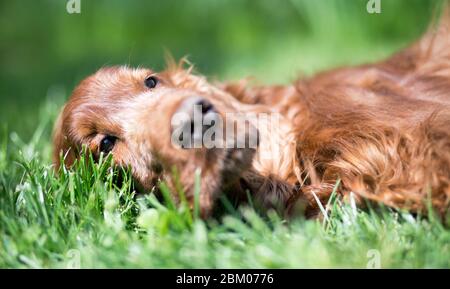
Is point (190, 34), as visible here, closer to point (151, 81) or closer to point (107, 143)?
point (151, 81)

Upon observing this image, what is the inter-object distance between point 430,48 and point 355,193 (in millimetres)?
1389

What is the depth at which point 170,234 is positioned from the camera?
2.44 m

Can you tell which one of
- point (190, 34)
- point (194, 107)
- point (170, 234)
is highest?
point (194, 107)

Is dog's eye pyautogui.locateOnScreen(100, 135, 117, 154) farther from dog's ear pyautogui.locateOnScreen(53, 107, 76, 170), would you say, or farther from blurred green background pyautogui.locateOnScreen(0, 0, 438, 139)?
blurred green background pyautogui.locateOnScreen(0, 0, 438, 139)

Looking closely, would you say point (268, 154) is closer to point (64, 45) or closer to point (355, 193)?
point (355, 193)

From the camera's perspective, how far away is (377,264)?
87.7 inches

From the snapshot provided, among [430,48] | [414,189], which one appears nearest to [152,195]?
[414,189]

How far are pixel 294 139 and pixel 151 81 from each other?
80cm

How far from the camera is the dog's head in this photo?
239 cm

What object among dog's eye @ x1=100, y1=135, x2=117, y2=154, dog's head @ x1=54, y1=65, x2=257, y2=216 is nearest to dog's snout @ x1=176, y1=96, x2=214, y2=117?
dog's head @ x1=54, y1=65, x2=257, y2=216

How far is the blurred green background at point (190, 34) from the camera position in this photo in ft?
21.1

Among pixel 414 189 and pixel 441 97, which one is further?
pixel 441 97

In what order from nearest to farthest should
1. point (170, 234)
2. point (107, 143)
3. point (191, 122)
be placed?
point (191, 122)
point (170, 234)
point (107, 143)

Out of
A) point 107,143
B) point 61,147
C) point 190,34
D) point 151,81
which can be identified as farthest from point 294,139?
point 190,34
